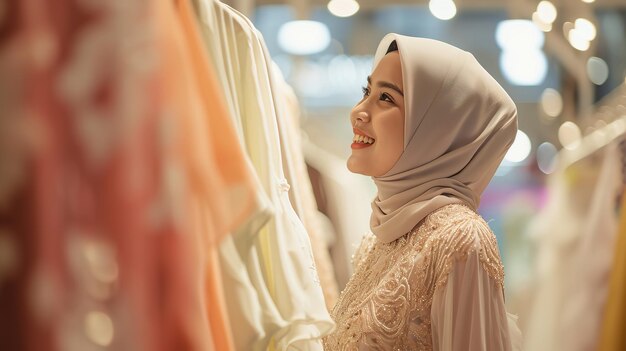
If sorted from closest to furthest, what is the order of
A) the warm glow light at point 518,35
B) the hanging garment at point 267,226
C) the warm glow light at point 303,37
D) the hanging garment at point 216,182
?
1. the hanging garment at point 216,182
2. the hanging garment at point 267,226
3. the warm glow light at point 303,37
4. the warm glow light at point 518,35

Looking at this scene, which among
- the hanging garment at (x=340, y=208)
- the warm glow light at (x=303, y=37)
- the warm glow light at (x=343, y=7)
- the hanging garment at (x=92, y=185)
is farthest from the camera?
the warm glow light at (x=343, y=7)

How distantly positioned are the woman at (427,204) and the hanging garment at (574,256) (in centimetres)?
102

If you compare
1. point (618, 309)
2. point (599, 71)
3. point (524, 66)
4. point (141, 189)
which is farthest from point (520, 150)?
point (141, 189)

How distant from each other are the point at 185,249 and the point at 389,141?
85 centimetres

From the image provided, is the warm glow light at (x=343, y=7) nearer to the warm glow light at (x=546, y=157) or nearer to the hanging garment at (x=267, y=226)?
the warm glow light at (x=546, y=157)

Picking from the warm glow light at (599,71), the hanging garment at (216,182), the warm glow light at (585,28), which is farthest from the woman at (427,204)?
the warm glow light at (599,71)

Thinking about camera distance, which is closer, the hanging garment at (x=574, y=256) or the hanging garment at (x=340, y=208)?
the hanging garment at (x=574, y=256)

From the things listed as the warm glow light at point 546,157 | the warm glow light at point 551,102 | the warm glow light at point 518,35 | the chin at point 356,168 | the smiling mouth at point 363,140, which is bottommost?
the warm glow light at point 546,157

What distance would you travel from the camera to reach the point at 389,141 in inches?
68.4

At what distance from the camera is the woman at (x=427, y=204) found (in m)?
1.51

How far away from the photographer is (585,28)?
3.98m


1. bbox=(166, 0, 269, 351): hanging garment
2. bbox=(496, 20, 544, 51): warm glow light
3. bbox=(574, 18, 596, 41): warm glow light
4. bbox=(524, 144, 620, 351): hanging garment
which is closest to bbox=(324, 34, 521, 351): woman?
bbox=(166, 0, 269, 351): hanging garment

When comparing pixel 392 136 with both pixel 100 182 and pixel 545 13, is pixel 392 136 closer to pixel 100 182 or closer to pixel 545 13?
pixel 100 182

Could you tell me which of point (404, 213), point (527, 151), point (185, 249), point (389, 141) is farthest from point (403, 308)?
point (527, 151)
